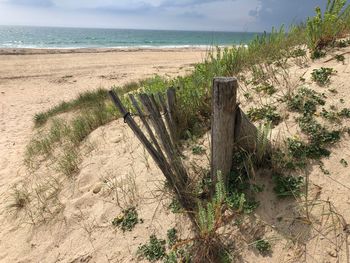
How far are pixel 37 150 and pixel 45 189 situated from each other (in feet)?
5.11

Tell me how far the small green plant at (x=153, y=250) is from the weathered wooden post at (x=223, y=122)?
830 millimetres

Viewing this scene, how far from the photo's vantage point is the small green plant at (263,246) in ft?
7.55

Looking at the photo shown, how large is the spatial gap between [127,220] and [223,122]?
5.18 feet

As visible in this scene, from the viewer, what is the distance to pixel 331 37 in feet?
12.9

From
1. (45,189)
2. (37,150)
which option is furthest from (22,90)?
(45,189)

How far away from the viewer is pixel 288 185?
2.56 meters

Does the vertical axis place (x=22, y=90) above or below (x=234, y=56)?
below

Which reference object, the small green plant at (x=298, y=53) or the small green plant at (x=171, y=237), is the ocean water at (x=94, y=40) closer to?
the small green plant at (x=298, y=53)

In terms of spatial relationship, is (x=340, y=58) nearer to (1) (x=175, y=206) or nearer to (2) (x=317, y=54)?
(2) (x=317, y=54)

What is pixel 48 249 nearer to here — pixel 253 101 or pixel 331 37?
pixel 253 101

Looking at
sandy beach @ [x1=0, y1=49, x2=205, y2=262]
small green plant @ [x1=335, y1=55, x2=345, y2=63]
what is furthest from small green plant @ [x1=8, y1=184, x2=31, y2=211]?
small green plant @ [x1=335, y1=55, x2=345, y2=63]

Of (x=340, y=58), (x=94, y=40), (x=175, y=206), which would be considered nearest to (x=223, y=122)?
(x=175, y=206)

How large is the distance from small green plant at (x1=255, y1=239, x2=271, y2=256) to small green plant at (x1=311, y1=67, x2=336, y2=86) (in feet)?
7.00

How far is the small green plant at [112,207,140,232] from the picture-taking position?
3.02 m
